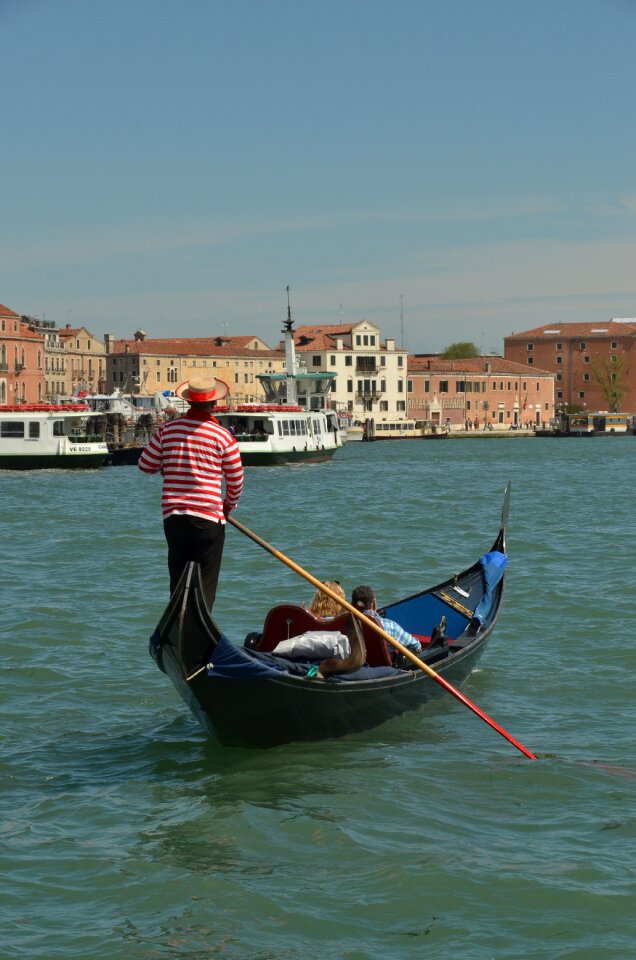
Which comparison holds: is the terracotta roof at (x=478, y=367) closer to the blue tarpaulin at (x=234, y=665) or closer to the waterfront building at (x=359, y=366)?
the waterfront building at (x=359, y=366)

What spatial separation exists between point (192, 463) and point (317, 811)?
1339mm

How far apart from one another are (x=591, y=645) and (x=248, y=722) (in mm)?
3634

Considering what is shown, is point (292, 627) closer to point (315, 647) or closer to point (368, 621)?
point (315, 647)

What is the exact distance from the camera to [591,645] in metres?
8.43

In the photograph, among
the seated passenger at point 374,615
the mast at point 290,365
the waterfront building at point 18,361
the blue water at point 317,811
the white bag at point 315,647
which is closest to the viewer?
the blue water at point 317,811

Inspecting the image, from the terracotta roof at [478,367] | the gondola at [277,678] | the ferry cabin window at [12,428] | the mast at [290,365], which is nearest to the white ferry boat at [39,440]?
the ferry cabin window at [12,428]

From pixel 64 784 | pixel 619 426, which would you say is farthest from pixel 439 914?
pixel 619 426

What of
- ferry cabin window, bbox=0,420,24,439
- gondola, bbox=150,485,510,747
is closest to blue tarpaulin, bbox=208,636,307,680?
gondola, bbox=150,485,510,747

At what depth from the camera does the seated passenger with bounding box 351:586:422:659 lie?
578cm

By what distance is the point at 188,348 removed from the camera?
71.6 metres

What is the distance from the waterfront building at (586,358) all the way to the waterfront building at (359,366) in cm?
1555

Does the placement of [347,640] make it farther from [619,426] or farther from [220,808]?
[619,426]

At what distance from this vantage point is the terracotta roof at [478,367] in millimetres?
75938

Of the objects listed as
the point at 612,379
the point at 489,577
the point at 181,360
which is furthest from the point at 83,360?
the point at 489,577
